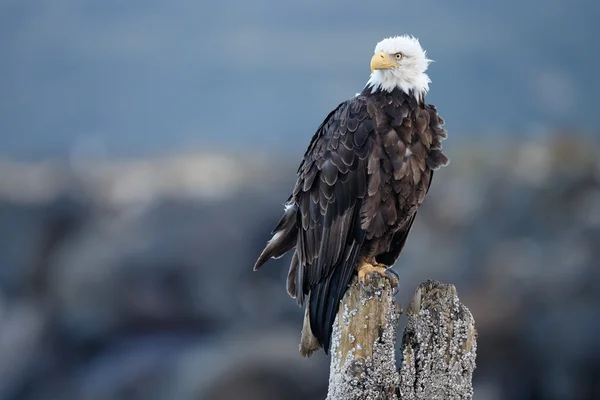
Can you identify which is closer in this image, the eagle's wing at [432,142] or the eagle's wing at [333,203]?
the eagle's wing at [333,203]

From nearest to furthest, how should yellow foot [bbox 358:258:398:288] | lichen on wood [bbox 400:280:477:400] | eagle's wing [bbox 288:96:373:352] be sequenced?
1. lichen on wood [bbox 400:280:477:400]
2. yellow foot [bbox 358:258:398:288]
3. eagle's wing [bbox 288:96:373:352]

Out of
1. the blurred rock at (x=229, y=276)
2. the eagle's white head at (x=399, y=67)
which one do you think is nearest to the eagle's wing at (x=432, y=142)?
the eagle's white head at (x=399, y=67)

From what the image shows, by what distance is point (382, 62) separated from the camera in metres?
4.16

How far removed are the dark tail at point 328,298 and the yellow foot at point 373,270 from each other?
52mm

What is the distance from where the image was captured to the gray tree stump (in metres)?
3.15

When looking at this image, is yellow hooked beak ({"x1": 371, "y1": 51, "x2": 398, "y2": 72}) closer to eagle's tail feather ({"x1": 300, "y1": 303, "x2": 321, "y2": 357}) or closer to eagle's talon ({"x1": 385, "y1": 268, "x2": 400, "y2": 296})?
eagle's talon ({"x1": 385, "y1": 268, "x2": 400, "y2": 296})

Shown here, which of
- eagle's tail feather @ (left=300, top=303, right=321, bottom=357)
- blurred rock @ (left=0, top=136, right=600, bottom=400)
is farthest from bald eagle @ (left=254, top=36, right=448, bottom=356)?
blurred rock @ (left=0, top=136, right=600, bottom=400)

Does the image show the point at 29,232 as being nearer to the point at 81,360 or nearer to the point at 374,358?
the point at 81,360

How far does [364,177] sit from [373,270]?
515 millimetres

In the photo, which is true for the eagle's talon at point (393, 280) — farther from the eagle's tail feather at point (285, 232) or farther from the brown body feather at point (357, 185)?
the eagle's tail feather at point (285, 232)

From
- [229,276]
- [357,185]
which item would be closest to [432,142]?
[357,185]

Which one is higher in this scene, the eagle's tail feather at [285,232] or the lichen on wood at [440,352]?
the eagle's tail feather at [285,232]

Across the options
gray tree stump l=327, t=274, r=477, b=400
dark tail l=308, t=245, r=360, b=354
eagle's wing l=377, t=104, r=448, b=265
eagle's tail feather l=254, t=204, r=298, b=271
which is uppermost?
eagle's wing l=377, t=104, r=448, b=265

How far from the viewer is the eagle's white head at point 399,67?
4.19 meters
